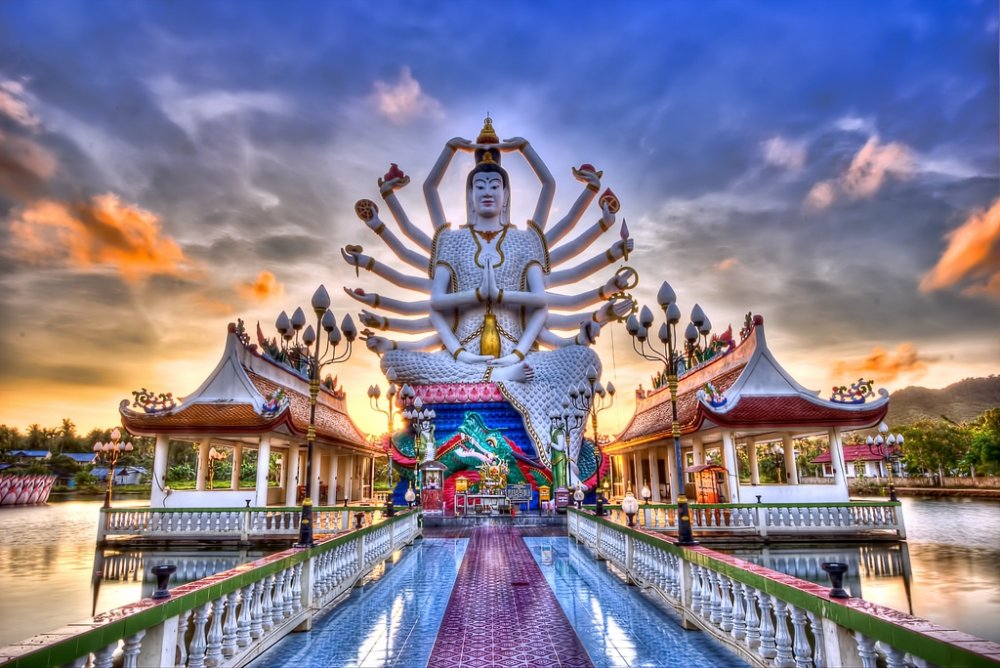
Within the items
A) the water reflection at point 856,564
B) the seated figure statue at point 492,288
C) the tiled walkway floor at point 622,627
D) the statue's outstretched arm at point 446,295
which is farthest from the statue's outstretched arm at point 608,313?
the tiled walkway floor at point 622,627

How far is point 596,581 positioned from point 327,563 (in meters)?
4.09

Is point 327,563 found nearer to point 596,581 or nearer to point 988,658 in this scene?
point 596,581

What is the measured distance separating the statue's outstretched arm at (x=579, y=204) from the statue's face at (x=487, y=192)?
333cm

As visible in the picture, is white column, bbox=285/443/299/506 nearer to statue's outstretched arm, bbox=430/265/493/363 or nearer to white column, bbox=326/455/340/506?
→ white column, bbox=326/455/340/506

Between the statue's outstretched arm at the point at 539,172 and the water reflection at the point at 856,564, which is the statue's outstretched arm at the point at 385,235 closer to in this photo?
the statue's outstretched arm at the point at 539,172

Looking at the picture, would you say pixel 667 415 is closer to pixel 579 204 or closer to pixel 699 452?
pixel 699 452

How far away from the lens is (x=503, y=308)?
2873cm

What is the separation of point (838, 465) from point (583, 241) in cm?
1638

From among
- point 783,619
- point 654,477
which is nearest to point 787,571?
point 783,619

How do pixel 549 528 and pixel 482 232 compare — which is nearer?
pixel 549 528

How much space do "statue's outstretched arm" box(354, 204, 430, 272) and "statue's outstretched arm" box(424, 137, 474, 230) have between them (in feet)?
2.93

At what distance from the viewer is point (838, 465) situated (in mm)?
16953

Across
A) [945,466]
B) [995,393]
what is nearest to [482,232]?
[945,466]

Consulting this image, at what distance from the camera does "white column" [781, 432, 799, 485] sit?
1861 centimetres
